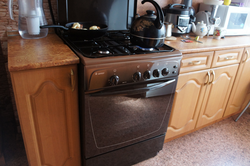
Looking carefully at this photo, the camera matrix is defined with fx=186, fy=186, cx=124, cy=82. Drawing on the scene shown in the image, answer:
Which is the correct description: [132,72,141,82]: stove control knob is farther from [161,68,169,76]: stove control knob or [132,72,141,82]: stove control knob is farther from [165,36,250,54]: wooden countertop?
[165,36,250,54]: wooden countertop

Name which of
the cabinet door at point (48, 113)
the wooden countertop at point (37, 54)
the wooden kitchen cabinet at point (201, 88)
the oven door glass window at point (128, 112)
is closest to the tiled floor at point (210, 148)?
the wooden kitchen cabinet at point (201, 88)

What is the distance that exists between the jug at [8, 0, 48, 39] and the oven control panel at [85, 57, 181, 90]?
22.2 inches

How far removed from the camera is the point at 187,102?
1.53m

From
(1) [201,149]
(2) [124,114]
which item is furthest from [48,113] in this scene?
(1) [201,149]

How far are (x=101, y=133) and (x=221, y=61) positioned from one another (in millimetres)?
1122

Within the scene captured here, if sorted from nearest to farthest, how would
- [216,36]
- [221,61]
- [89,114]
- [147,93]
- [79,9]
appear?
[89,114], [147,93], [79,9], [221,61], [216,36]

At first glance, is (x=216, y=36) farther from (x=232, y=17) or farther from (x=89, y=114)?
(x=89, y=114)

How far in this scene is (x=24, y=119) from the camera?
980 millimetres

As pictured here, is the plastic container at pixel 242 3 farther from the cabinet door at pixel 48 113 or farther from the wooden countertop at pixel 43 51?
the cabinet door at pixel 48 113

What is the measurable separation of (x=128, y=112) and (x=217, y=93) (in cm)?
98

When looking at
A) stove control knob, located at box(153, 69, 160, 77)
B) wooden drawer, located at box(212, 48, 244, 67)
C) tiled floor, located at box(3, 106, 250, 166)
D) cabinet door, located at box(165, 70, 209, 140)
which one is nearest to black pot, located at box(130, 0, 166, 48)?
stove control knob, located at box(153, 69, 160, 77)

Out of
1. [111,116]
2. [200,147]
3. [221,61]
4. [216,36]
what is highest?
[216,36]

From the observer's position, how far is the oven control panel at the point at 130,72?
97 cm

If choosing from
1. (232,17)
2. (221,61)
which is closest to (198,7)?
(232,17)
